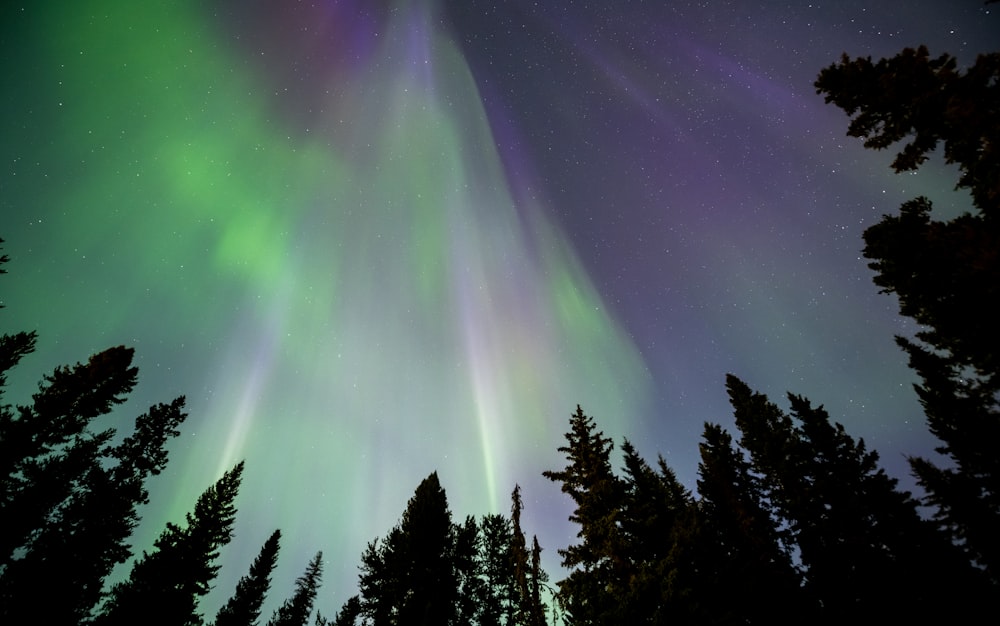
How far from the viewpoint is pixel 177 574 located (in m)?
27.4

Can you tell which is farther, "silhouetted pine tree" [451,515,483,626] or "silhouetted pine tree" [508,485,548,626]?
"silhouetted pine tree" [451,515,483,626]

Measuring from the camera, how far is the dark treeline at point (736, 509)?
39.2ft

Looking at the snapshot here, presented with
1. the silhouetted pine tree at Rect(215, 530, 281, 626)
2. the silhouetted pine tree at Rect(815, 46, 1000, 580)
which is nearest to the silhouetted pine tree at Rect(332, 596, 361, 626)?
the silhouetted pine tree at Rect(215, 530, 281, 626)

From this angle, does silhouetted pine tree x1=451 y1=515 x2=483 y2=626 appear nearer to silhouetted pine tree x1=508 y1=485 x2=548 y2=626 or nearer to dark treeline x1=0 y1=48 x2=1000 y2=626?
dark treeline x1=0 y1=48 x2=1000 y2=626

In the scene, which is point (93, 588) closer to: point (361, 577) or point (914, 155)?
point (361, 577)

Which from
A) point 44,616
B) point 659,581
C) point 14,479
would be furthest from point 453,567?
point 14,479

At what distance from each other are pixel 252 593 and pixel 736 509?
48.2 metres

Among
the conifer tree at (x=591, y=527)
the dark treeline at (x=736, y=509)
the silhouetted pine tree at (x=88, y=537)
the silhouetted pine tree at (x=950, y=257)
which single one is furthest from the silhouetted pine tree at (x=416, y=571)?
the silhouetted pine tree at (x=950, y=257)

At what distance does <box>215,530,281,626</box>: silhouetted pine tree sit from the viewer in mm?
37812

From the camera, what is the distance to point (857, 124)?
12641 millimetres

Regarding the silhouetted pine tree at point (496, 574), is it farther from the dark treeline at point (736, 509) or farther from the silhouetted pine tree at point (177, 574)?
the silhouetted pine tree at point (177, 574)

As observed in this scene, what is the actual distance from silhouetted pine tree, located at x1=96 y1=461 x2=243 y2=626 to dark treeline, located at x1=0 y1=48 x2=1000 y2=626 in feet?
0.43

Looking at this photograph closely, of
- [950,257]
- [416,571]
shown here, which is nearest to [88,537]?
[416,571]

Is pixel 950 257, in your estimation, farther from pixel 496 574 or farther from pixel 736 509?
pixel 496 574
